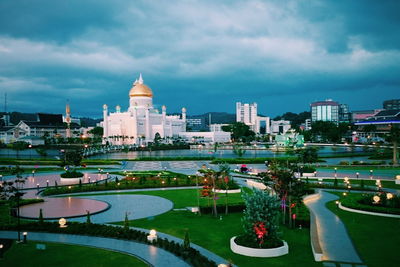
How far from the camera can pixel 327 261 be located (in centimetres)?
1460

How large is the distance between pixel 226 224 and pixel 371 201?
35.6 ft

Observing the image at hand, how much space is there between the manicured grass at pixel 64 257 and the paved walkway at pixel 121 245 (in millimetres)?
481

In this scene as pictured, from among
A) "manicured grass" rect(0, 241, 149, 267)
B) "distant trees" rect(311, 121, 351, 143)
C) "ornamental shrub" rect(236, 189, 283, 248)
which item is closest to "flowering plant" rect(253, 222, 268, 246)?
"ornamental shrub" rect(236, 189, 283, 248)

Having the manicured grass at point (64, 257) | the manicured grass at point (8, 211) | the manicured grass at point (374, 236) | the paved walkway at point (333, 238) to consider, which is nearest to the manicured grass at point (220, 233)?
the paved walkway at point (333, 238)

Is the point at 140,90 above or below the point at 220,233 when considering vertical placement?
above

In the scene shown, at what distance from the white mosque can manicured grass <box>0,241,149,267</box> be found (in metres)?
97.8

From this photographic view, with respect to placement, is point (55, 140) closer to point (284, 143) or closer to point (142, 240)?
point (284, 143)

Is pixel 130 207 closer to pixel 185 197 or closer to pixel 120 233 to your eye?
pixel 185 197

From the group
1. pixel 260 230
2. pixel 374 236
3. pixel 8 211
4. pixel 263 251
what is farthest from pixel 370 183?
Answer: pixel 8 211

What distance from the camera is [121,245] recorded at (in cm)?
1689

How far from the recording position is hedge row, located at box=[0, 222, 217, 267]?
48.0ft

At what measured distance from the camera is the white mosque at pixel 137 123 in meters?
116

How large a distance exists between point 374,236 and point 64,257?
15.0 m

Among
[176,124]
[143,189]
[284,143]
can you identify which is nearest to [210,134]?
[176,124]
